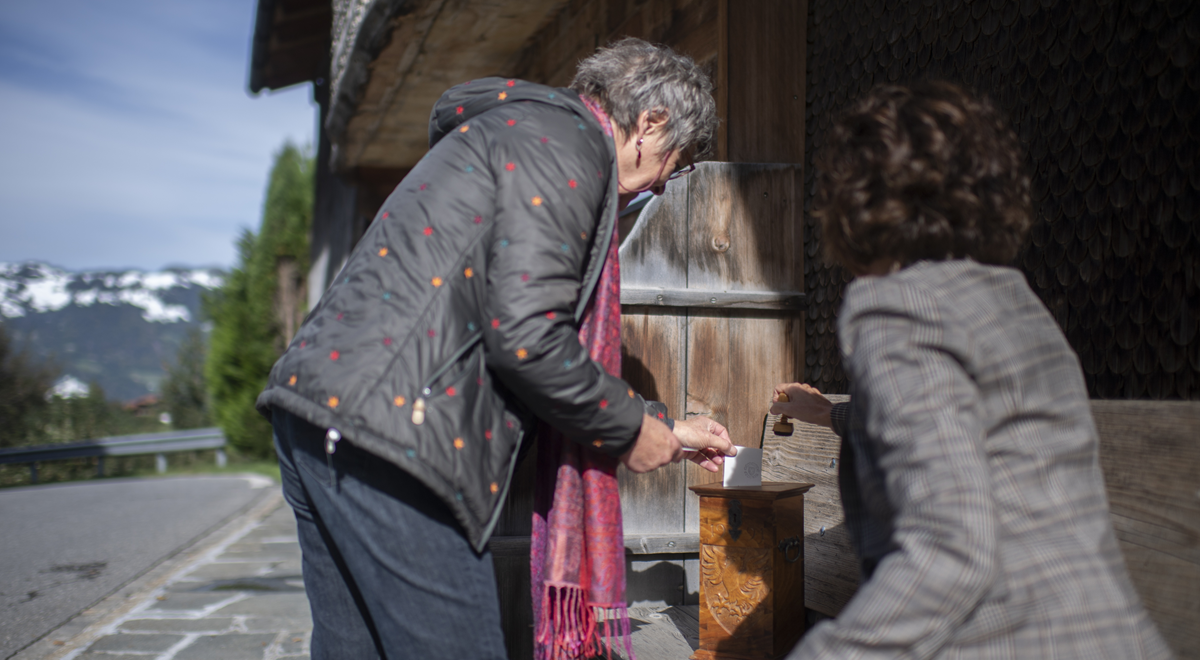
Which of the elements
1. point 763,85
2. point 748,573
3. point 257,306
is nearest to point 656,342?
point 748,573

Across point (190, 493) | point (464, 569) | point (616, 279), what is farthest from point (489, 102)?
point (190, 493)

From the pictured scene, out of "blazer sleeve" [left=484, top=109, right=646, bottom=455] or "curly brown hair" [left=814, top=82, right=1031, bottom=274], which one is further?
"blazer sleeve" [left=484, top=109, right=646, bottom=455]

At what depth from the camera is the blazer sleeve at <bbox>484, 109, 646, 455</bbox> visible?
1.28 m

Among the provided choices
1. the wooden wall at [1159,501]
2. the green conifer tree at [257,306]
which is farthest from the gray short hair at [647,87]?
the green conifer tree at [257,306]

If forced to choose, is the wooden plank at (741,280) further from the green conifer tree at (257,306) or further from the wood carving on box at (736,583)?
the green conifer tree at (257,306)

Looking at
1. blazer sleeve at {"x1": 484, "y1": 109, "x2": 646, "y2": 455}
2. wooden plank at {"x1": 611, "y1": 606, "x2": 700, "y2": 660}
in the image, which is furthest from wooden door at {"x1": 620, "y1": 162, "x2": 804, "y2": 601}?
blazer sleeve at {"x1": 484, "y1": 109, "x2": 646, "y2": 455}

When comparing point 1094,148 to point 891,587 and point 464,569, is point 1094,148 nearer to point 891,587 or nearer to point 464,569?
point 891,587

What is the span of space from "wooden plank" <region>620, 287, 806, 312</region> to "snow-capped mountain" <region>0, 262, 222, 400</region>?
301 feet

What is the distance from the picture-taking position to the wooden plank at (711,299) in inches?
107

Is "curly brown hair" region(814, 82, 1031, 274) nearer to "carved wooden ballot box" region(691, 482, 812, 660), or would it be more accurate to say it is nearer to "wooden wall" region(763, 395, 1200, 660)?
"wooden wall" region(763, 395, 1200, 660)

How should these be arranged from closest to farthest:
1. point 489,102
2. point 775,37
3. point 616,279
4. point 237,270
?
point 489,102
point 616,279
point 775,37
point 237,270

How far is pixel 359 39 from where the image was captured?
15.0 feet

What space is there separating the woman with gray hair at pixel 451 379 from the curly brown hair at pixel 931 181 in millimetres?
459

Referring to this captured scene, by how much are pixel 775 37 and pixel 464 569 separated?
2.51 meters
